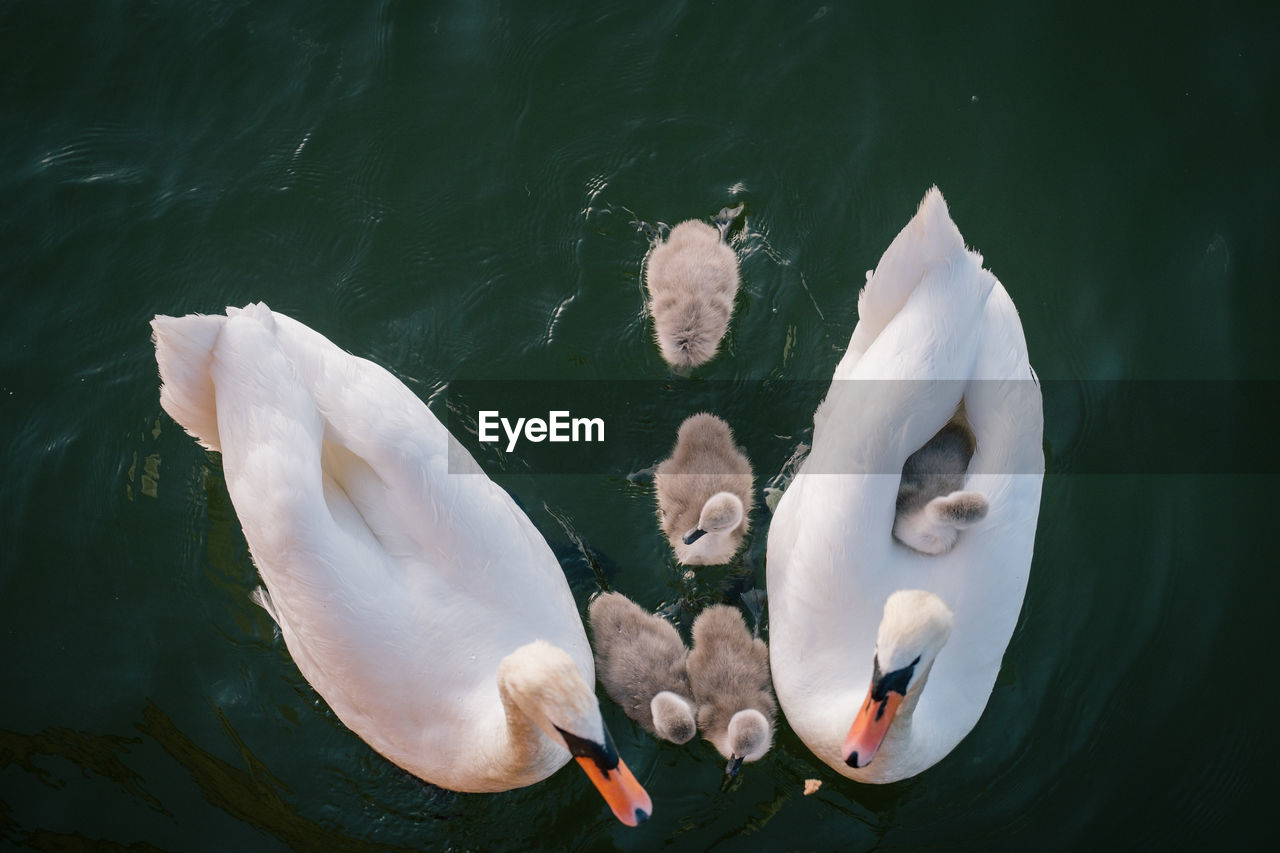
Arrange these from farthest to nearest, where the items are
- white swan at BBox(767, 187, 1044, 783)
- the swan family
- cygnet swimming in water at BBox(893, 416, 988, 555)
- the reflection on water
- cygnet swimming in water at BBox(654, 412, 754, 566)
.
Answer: the reflection on water, cygnet swimming in water at BBox(654, 412, 754, 566), white swan at BBox(767, 187, 1044, 783), cygnet swimming in water at BBox(893, 416, 988, 555), the swan family

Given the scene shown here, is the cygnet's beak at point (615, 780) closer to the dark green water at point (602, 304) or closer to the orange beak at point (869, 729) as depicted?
the orange beak at point (869, 729)

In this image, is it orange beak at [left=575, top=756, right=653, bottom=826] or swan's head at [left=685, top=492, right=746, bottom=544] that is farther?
swan's head at [left=685, top=492, right=746, bottom=544]

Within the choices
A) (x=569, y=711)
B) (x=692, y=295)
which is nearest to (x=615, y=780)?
(x=569, y=711)

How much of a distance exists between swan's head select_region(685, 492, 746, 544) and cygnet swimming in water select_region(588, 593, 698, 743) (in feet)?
1.86

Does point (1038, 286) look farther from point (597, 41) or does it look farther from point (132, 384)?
point (132, 384)

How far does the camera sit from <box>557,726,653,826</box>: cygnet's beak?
3.94 meters

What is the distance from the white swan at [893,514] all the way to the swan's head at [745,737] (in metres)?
0.19

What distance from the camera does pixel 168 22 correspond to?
6.38 m

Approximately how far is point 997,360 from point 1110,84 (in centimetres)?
274

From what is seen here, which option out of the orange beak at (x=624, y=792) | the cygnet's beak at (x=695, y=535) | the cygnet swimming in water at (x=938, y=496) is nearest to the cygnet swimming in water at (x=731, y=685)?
the cygnet's beak at (x=695, y=535)

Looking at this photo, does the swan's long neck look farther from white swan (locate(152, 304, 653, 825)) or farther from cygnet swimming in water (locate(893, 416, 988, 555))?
cygnet swimming in water (locate(893, 416, 988, 555))

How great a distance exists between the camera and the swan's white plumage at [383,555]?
4051 millimetres

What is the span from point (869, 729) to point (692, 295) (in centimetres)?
226

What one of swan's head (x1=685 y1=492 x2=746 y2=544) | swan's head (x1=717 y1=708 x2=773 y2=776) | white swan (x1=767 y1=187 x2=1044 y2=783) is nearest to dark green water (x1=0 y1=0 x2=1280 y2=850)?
swan's head (x1=717 y1=708 x2=773 y2=776)
